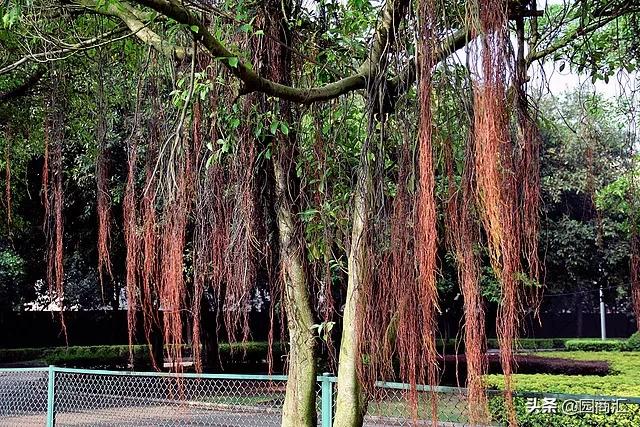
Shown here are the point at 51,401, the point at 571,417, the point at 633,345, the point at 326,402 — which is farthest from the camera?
the point at 633,345

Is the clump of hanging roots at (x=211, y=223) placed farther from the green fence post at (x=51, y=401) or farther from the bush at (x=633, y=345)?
the bush at (x=633, y=345)

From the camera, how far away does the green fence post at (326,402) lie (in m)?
3.16

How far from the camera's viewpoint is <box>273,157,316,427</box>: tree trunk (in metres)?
3.16

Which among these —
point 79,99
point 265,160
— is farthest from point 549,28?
point 79,99

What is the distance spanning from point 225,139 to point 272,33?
0.50m

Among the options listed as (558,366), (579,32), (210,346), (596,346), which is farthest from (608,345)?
(579,32)

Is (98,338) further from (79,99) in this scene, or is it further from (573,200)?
(79,99)

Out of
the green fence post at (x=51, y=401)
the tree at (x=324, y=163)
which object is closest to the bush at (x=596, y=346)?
the tree at (x=324, y=163)

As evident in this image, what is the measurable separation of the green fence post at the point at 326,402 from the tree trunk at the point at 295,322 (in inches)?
2.2

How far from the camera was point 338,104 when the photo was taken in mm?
3566

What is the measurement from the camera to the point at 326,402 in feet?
10.4

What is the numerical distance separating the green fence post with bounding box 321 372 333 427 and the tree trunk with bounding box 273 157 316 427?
6cm

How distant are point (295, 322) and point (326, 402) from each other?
38 centimetres

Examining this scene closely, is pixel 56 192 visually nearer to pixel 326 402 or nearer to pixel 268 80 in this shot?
pixel 268 80
